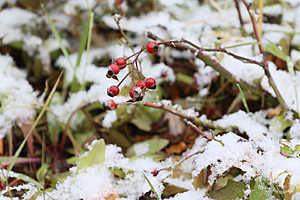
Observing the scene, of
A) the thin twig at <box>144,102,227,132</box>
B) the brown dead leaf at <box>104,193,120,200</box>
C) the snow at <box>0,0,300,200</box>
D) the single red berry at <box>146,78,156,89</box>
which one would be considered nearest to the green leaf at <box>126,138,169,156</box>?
the snow at <box>0,0,300,200</box>

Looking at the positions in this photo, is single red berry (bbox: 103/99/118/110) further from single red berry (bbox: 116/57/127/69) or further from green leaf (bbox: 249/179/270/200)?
green leaf (bbox: 249/179/270/200)

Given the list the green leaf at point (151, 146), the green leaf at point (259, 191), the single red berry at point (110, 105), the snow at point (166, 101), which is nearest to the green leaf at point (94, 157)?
the snow at point (166, 101)

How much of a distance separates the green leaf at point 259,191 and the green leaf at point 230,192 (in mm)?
58

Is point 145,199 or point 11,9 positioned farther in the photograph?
point 11,9

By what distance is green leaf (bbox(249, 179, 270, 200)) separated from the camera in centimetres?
71

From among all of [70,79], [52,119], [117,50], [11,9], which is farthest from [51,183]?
[11,9]

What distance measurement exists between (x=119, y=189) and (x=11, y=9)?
0.97 meters

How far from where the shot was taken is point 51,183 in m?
0.97

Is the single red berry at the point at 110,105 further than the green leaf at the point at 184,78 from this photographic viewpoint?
No

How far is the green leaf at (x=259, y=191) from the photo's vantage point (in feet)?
2.32

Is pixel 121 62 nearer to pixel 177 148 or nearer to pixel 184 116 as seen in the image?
pixel 184 116

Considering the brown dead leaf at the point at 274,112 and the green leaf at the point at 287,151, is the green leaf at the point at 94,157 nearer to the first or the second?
the green leaf at the point at 287,151

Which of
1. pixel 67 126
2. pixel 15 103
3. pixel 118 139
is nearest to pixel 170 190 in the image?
pixel 118 139

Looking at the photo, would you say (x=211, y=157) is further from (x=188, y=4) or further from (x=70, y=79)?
(x=188, y=4)
